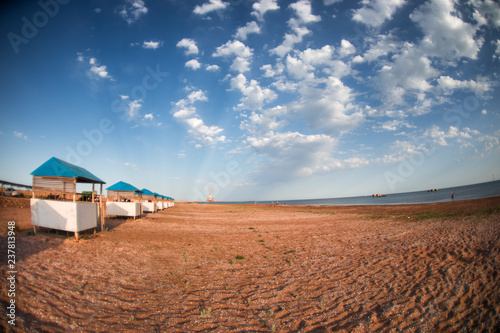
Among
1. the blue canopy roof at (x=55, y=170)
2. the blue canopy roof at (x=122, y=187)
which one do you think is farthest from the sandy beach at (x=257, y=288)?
the blue canopy roof at (x=122, y=187)

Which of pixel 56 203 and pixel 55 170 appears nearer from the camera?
pixel 55 170

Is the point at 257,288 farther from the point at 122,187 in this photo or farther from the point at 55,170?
the point at 122,187

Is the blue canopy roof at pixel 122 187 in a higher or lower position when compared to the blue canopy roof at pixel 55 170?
lower

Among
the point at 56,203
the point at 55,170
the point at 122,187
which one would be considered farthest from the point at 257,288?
the point at 122,187

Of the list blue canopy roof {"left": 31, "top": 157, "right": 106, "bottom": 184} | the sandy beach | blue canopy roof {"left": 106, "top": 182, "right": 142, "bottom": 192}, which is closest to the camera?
the sandy beach

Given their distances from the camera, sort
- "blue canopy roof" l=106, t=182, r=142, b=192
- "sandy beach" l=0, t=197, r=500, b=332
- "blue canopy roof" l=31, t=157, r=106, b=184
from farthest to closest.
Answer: "blue canopy roof" l=106, t=182, r=142, b=192 < "blue canopy roof" l=31, t=157, r=106, b=184 < "sandy beach" l=0, t=197, r=500, b=332

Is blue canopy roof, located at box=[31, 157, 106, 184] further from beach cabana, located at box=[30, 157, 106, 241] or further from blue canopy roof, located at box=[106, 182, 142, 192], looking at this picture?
blue canopy roof, located at box=[106, 182, 142, 192]

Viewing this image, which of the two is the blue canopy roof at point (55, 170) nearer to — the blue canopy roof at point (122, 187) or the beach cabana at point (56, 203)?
the beach cabana at point (56, 203)

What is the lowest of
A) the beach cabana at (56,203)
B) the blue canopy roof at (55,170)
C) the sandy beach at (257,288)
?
the sandy beach at (257,288)

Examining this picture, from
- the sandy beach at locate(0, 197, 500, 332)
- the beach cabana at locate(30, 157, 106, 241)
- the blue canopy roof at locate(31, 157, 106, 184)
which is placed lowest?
the sandy beach at locate(0, 197, 500, 332)

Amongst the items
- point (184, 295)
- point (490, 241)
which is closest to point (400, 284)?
point (184, 295)

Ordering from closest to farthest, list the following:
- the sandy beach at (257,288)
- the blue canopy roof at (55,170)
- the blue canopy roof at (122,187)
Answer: the sandy beach at (257,288) → the blue canopy roof at (55,170) → the blue canopy roof at (122,187)

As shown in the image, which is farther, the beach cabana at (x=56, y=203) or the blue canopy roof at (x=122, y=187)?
the blue canopy roof at (x=122, y=187)

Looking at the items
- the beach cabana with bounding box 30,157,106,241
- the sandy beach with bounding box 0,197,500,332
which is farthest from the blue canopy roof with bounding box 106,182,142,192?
the sandy beach with bounding box 0,197,500,332
